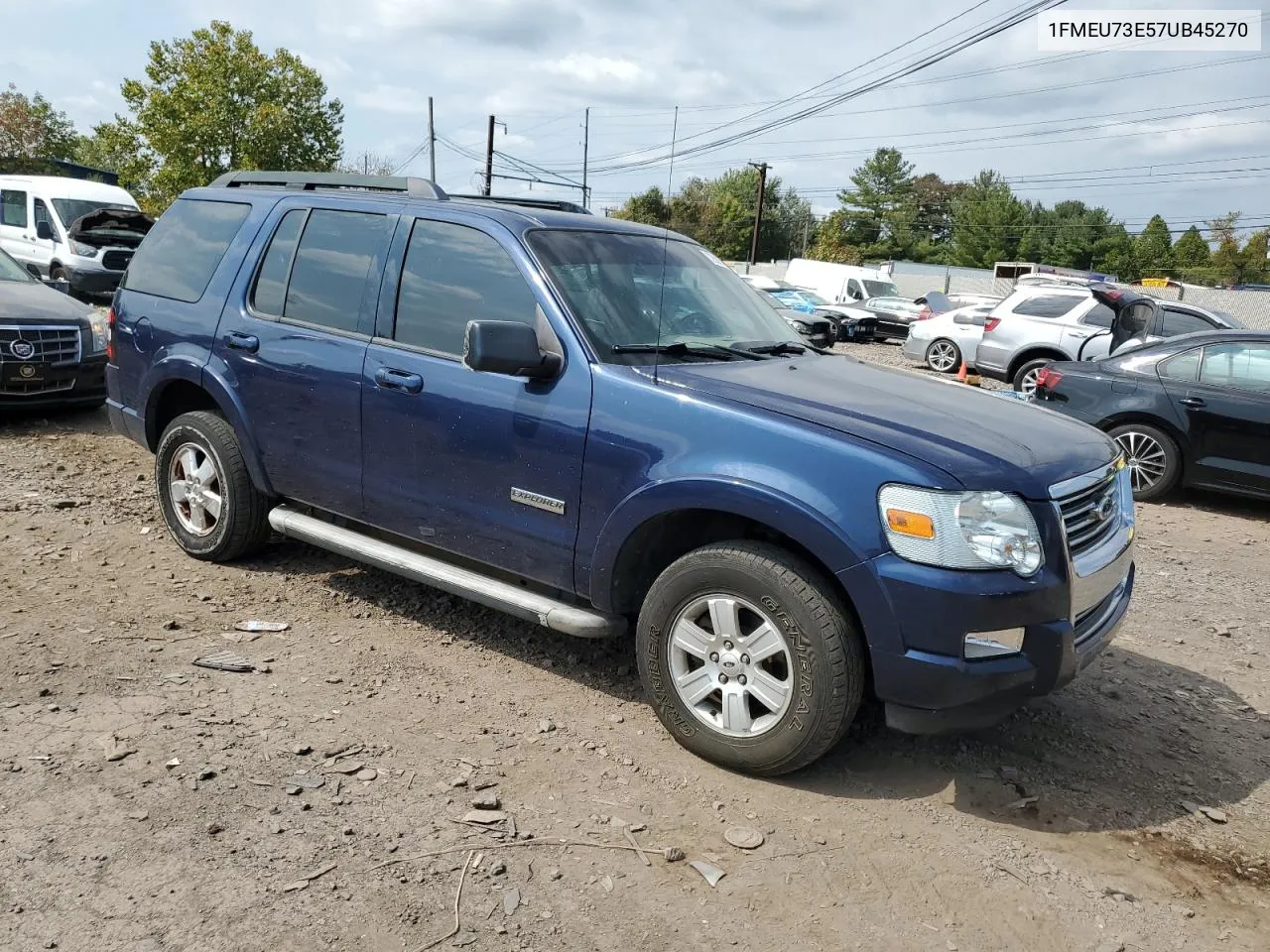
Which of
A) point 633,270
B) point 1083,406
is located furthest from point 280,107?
point 633,270

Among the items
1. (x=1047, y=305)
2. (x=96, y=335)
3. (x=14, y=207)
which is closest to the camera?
(x=96, y=335)

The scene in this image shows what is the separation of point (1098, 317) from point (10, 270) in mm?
13124

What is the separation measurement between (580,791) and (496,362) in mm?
1523

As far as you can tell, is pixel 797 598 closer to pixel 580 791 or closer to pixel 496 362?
pixel 580 791

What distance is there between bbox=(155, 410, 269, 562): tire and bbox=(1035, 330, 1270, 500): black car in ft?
20.5

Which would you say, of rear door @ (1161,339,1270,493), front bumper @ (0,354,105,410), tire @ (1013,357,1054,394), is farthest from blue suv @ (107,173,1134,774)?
tire @ (1013,357,1054,394)

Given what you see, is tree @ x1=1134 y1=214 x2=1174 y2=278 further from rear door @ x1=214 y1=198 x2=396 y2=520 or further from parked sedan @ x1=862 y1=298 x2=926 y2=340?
rear door @ x1=214 y1=198 x2=396 y2=520

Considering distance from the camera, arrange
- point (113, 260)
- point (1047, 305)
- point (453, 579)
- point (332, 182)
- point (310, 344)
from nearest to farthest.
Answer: point (453, 579) < point (310, 344) < point (332, 182) < point (1047, 305) < point (113, 260)

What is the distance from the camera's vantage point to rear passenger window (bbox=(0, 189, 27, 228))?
60.7 feet

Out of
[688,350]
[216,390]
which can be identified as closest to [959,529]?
[688,350]

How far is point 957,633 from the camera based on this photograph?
313cm

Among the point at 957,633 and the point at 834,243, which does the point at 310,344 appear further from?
the point at 834,243

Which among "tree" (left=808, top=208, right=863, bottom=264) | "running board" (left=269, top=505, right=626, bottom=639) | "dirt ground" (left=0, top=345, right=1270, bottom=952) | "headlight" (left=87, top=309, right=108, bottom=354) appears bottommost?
"dirt ground" (left=0, top=345, right=1270, bottom=952)

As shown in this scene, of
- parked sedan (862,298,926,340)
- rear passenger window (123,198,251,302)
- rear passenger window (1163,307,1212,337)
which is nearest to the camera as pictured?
rear passenger window (123,198,251,302)
